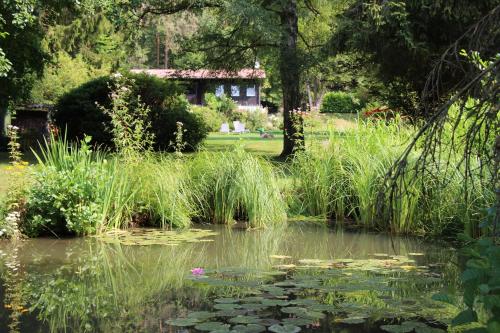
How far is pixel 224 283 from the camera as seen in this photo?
5.47 metres

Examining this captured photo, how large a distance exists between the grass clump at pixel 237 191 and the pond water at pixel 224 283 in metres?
0.80

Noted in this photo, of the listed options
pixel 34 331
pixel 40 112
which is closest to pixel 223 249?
pixel 34 331

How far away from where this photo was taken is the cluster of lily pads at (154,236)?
7598mm

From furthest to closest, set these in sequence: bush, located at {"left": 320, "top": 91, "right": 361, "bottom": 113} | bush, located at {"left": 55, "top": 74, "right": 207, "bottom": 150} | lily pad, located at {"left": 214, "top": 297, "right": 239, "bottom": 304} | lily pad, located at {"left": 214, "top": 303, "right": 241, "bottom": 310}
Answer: bush, located at {"left": 320, "top": 91, "right": 361, "bottom": 113} < bush, located at {"left": 55, "top": 74, "right": 207, "bottom": 150} < lily pad, located at {"left": 214, "top": 297, "right": 239, "bottom": 304} < lily pad, located at {"left": 214, "top": 303, "right": 241, "bottom": 310}

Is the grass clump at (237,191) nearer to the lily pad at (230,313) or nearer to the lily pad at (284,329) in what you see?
the lily pad at (230,313)

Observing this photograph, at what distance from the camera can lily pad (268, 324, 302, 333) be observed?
4086 millimetres

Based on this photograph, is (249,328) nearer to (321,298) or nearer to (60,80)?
(321,298)

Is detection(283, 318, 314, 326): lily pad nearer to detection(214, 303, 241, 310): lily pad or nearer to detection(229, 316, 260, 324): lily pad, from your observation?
detection(229, 316, 260, 324): lily pad

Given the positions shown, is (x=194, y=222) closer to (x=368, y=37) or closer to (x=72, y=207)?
(x=72, y=207)

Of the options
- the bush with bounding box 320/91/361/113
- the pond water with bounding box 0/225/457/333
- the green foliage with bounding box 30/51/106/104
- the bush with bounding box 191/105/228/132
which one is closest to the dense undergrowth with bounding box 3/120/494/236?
the pond water with bounding box 0/225/457/333

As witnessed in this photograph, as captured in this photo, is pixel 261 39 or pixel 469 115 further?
pixel 261 39

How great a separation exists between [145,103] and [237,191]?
10.5 metres

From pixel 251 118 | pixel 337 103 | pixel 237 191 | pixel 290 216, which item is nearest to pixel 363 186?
pixel 290 216

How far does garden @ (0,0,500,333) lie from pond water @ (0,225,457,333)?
23mm
